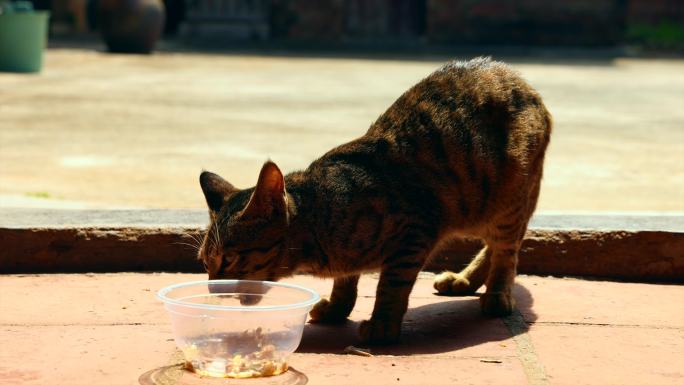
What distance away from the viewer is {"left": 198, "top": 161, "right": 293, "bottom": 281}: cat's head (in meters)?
3.38

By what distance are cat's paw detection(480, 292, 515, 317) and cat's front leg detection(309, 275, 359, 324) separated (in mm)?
476

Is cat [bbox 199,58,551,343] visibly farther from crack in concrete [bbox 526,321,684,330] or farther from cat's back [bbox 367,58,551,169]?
crack in concrete [bbox 526,321,684,330]

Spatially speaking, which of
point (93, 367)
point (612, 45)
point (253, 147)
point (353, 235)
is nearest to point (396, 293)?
point (353, 235)

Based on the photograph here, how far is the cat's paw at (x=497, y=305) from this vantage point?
3795 millimetres

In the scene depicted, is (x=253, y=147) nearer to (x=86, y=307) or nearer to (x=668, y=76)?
(x=86, y=307)

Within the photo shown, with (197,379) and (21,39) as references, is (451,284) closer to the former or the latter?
(197,379)

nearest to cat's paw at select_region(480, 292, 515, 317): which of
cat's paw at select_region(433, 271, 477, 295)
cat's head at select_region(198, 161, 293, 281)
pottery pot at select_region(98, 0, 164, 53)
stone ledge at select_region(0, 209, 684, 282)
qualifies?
cat's paw at select_region(433, 271, 477, 295)

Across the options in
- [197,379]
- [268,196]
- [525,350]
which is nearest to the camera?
[197,379]

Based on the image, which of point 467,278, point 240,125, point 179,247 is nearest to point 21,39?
point 240,125

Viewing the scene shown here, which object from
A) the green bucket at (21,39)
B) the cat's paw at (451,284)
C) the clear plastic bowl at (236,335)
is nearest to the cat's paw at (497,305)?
the cat's paw at (451,284)

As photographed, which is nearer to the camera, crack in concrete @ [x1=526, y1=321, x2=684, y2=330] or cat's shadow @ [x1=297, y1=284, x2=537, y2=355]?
cat's shadow @ [x1=297, y1=284, x2=537, y2=355]

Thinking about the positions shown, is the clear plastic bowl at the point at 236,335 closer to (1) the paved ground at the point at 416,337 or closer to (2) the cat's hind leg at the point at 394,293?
(1) the paved ground at the point at 416,337

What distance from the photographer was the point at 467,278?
4.19 meters

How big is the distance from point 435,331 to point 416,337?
0.08 meters
